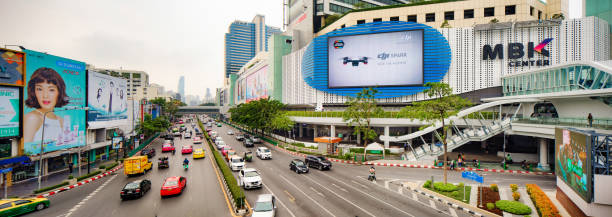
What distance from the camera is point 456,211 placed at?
16.7 metres

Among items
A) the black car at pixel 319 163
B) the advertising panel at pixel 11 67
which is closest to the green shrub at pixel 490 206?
the black car at pixel 319 163

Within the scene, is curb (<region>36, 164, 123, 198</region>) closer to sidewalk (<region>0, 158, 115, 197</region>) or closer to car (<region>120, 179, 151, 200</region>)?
sidewalk (<region>0, 158, 115, 197</region>)

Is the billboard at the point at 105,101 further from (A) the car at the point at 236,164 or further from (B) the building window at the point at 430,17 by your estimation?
(B) the building window at the point at 430,17

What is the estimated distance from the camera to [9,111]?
78.3ft

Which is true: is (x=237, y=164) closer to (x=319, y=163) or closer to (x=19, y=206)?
(x=319, y=163)

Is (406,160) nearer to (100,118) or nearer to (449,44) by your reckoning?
(449,44)

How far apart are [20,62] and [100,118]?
12497 mm

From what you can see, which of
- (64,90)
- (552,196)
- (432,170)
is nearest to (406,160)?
(432,170)


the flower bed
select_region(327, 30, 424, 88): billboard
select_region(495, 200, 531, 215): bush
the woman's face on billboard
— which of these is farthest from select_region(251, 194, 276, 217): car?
select_region(327, 30, 424, 88): billboard

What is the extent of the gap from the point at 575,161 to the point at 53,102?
43.5m

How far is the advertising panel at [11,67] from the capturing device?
23.4 meters

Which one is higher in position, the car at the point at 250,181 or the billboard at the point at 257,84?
the billboard at the point at 257,84

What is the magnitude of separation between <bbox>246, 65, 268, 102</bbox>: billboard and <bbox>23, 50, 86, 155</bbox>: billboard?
54366mm

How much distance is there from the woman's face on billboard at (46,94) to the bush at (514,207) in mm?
41105
